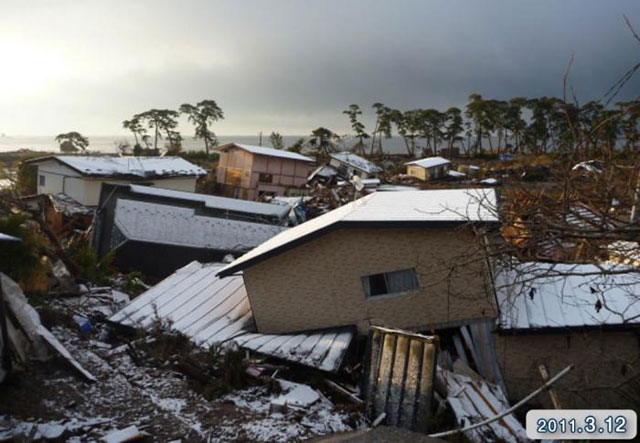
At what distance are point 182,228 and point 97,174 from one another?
387 inches

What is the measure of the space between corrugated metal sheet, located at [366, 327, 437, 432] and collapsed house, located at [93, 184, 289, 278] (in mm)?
13057

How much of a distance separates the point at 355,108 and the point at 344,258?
7595cm

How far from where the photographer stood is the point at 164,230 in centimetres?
1967

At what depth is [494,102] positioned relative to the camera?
76062 mm

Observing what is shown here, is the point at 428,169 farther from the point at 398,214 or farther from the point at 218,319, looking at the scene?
the point at 218,319

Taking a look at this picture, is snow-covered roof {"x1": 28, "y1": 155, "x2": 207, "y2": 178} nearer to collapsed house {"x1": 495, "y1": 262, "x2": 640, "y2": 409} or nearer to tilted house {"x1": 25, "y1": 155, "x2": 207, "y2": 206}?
tilted house {"x1": 25, "y1": 155, "x2": 207, "y2": 206}

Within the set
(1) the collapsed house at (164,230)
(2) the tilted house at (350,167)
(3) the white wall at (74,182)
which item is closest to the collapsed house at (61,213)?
(3) the white wall at (74,182)

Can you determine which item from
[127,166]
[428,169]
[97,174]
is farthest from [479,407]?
[428,169]

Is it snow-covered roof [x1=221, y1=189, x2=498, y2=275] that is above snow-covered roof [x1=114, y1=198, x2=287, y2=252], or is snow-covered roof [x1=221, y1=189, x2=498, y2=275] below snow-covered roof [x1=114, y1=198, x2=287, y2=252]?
above

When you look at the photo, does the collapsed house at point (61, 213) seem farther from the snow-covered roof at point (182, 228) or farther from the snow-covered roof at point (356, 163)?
the snow-covered roof at point (356, 163)

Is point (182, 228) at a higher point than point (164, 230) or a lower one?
higher

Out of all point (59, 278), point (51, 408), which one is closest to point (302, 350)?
point (51, 408)

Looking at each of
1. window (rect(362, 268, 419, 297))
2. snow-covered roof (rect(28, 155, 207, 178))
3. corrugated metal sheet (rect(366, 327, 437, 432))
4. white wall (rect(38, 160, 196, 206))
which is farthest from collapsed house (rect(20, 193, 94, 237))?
corrugated metal sheet (rect(366, 327, 437, 432))

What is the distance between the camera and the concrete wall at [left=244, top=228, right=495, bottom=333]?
9.86m
